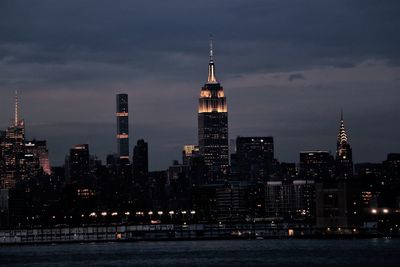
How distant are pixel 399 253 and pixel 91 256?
4581 centimetres

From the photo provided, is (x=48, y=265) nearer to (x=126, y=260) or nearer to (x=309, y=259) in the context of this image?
(x=126, y=260)

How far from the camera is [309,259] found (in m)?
172

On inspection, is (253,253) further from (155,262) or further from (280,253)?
(155,262)

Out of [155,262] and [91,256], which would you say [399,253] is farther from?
[91,256]

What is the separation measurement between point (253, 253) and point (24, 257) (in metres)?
34.0

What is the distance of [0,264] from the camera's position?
176125 millimetres

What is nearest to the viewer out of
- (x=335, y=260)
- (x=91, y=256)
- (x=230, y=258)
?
(x=335, y=260)

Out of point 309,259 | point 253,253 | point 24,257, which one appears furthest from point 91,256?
point 309,259

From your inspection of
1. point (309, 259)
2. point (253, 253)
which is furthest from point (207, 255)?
point (309, 259)

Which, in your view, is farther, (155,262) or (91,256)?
(91,256)

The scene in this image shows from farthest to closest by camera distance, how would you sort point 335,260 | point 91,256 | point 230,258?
point 91,256, point 230,258, point 335,260

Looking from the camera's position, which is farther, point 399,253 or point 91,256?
point 91,256

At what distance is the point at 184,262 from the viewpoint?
17362 centimetres

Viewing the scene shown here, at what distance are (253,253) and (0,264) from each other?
39025 mm
